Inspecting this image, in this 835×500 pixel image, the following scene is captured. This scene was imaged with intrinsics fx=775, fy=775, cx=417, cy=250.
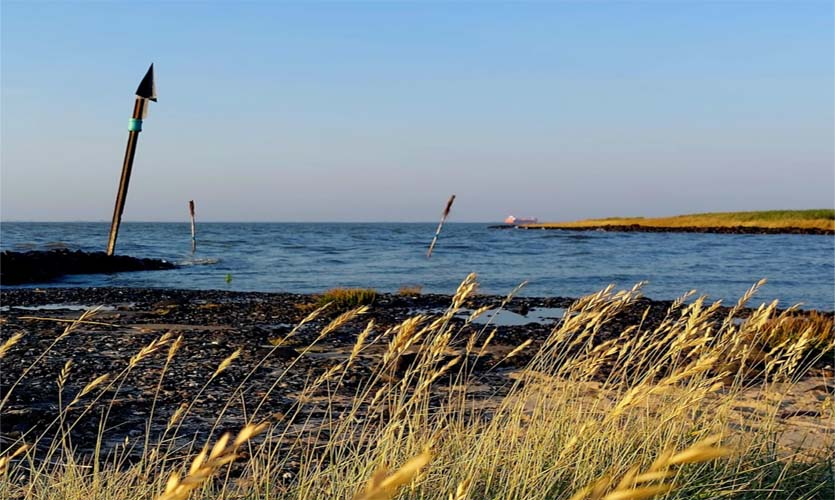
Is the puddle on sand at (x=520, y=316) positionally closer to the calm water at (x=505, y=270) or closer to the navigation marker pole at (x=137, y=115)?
the calm water at (x=505, y=270)

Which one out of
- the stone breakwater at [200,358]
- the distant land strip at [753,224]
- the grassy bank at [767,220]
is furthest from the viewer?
the grassy bank at [767,220]

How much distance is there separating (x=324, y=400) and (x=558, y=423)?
2.57m

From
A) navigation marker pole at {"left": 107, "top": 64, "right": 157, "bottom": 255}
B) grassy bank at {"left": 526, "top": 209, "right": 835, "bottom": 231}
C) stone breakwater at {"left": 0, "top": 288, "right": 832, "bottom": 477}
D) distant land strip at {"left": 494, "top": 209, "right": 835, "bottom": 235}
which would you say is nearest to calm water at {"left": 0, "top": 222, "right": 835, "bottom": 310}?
stone breakwater at {"left": 0, "top": 288, "right": 832, "bottom": 477}

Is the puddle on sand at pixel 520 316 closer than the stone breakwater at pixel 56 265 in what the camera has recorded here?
Yes

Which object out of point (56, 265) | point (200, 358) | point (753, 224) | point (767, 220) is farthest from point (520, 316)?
point (767, 220)

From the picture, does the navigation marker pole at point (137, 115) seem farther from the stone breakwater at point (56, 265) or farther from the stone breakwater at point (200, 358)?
the stone breakwater at point (56, 265)

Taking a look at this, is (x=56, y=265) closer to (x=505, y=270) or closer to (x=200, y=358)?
(x=505, y=270)

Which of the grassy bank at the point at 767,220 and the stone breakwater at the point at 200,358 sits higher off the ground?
the grassy bank at the point at 767,220

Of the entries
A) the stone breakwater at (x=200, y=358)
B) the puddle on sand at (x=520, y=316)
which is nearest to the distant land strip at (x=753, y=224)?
the puddle on sand at (x=520, y=316)

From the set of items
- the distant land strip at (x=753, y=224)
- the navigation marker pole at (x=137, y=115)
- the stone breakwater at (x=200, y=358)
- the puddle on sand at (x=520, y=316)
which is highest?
Result: the navigation marker pole at (x=137, y=115)

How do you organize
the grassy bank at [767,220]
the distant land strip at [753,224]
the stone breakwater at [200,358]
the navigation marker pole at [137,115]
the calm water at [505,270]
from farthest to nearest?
the grassy bank at [767,220] < the distant land strip at [753,224] < the calm water at [505,270] < the navigation marker pole at [137,115] < the stone breakwater at [200,358]

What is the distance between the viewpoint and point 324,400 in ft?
18.6

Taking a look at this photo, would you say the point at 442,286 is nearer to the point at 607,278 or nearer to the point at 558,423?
the point at 607,278

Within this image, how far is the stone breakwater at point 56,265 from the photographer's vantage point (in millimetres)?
17750
